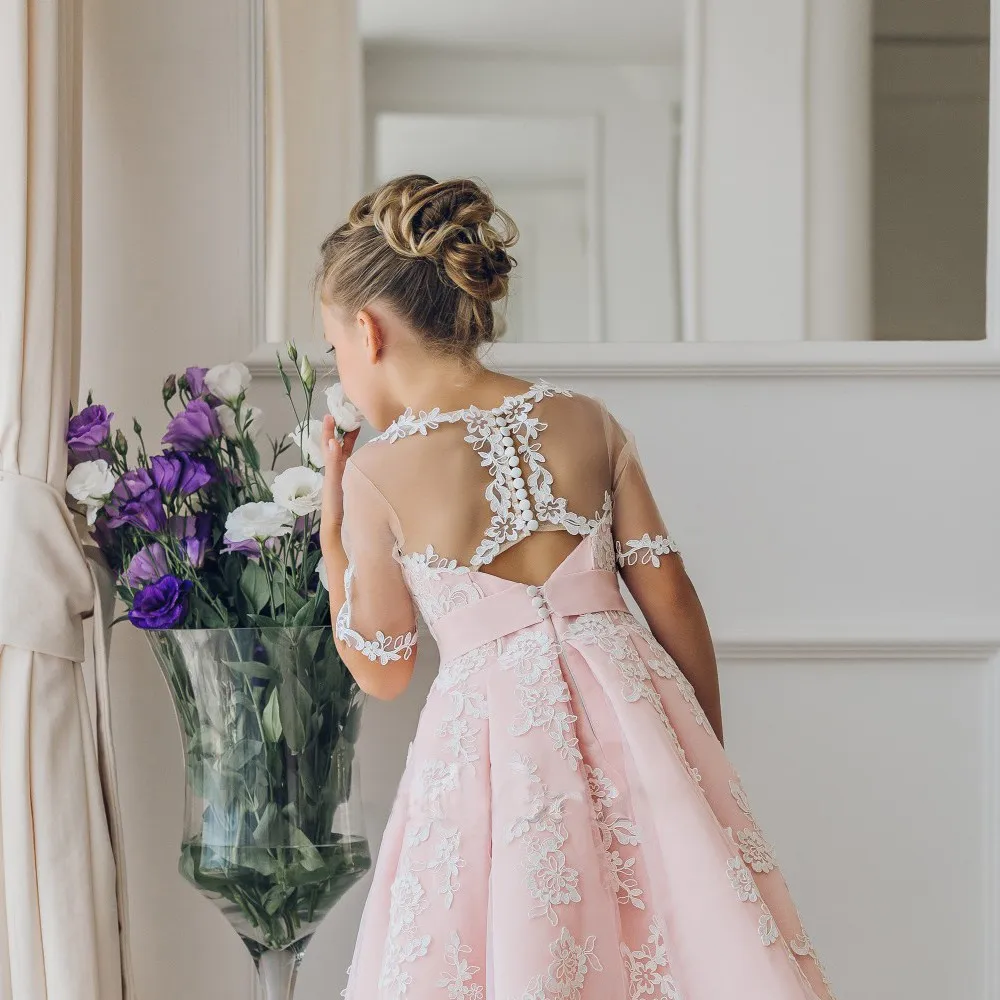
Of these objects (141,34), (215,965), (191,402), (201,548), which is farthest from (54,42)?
(215,965)

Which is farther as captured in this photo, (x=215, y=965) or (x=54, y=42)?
(x=215, y=965)

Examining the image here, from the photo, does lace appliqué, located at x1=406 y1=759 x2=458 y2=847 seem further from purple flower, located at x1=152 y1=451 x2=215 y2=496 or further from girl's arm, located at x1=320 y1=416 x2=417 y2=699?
purple flower, located at x1=152 y1=451 x2=215 y2=496

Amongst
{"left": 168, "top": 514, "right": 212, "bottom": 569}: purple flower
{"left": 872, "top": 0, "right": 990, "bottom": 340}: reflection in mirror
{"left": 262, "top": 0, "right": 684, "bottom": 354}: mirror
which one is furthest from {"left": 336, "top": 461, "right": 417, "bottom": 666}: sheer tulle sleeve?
{"left": 872, "top": 0, "right": 990, "bottom": 340}: reflection in mirror

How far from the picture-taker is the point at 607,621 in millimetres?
1275

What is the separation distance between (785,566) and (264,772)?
2.80 feet

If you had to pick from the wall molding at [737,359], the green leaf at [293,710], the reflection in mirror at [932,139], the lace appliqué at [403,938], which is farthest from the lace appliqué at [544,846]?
the reflection in mirror at [932,139]

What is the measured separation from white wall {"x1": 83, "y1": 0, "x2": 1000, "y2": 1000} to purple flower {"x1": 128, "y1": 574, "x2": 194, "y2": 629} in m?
0.47

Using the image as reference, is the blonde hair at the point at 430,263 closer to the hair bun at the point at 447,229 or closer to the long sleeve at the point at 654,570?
the hair bun at the point at 447,229

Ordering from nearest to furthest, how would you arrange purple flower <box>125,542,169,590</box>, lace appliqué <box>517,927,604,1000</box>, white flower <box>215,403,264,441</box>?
lace appliqué <box>517,927,604,1000</box>, purple flower <box>125,542,169,590</box>, white flower <box>215,403,264,441</box>

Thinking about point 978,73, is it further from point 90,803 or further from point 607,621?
point 90,803

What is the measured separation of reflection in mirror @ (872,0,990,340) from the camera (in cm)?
180

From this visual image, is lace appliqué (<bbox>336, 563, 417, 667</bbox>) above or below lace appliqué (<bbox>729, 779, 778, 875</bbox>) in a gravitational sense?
above

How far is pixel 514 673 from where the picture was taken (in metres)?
1.22

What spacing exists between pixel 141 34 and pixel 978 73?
1305 mm
